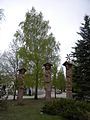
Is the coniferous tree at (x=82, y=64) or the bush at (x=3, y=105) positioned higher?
the coniferous tree at (x=82, y=64)

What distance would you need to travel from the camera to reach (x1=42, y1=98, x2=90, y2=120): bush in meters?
14.8

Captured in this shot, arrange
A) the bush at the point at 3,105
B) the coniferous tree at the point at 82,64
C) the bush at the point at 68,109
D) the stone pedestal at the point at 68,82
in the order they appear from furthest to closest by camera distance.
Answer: the coniferous tree at the point at 82,64 → the stone pedestal at the point at 68,82 → the bush at the point at 3,105 → the bush at the point at 68,109

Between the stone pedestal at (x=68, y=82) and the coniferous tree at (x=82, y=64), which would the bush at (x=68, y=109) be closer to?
the stone pedestal at (x=68, y=82)

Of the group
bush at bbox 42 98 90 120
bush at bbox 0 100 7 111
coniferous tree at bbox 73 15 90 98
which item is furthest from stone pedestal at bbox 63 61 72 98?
bush at bbox 0 100 7 111

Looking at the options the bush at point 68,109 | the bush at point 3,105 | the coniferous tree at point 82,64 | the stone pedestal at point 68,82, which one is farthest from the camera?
the coniferous tree at point 82,64

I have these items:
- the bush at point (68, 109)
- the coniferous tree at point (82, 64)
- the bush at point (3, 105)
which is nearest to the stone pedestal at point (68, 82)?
the coniferous tree at point (82, 64)

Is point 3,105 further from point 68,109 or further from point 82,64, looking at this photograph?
point 82,64

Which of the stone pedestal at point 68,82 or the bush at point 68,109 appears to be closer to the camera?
the bush at point 68,109

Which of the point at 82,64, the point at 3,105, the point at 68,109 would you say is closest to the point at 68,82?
the point at 82,64

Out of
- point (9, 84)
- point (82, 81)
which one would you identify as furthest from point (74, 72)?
point (9, 84)

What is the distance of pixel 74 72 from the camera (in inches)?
1034

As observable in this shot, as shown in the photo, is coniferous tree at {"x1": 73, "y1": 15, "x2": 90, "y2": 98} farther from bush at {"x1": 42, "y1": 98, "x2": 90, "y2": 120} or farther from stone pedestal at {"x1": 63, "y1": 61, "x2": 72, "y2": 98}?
bush at {"x1": 42, "y1": 98, "x2": 90, "y2": 120}

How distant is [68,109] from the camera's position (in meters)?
15.8

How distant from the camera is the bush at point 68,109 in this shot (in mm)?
14828
